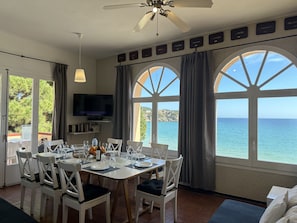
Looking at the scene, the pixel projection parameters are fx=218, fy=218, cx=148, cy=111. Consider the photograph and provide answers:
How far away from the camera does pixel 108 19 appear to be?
11.8 feet

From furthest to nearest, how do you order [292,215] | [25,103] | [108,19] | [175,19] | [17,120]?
[25,103] < [17,120] < [108,19] < [175,19] < [292,215]

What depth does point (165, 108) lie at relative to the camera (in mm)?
4934

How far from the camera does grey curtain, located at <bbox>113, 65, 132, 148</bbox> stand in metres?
5.28

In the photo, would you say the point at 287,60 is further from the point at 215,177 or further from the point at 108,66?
the point at 108,66

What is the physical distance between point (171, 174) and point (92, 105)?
331cm

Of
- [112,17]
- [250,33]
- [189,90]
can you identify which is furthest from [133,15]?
[250,33]

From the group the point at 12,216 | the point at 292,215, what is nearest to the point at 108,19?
the point at 12,216

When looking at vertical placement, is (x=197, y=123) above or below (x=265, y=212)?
above

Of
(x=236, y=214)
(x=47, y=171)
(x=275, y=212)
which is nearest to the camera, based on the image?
(x=275, y=212)

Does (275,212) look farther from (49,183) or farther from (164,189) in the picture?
(49,183)

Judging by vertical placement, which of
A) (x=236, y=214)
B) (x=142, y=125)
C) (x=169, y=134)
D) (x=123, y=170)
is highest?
(x=142, y=125)

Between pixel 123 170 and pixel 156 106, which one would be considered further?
pixel 156 106

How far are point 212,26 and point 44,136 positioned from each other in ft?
13.8

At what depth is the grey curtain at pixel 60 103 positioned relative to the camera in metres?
4.98
